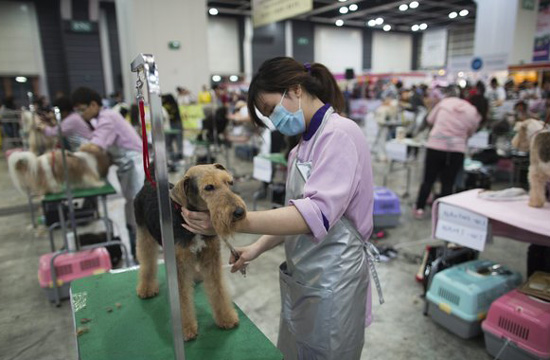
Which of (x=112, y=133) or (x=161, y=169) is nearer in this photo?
(x=161, y=169)

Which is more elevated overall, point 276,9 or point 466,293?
point 276,9

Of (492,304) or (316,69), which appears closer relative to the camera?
(316,69)

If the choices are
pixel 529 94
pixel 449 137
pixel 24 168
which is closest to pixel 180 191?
pixel 24 168

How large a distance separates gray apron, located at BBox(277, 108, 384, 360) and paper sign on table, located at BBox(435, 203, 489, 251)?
1291 mm

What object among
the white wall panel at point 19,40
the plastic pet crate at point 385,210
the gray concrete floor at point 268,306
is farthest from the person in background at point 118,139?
the white wall panel at point 19,40

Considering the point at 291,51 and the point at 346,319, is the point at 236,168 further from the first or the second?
the point at 291,51

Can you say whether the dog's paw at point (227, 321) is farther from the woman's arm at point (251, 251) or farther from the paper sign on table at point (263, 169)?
the paper sign on table at point (263, 169)

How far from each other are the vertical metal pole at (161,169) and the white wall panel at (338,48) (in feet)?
67.2

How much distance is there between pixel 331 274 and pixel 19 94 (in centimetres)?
1718

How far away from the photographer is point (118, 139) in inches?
131

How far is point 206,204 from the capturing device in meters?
1.09

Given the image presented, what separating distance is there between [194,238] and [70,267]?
2348mm

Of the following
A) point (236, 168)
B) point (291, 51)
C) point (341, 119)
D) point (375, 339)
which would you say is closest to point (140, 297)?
point (341, 119)

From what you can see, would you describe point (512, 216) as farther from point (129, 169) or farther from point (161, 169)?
point (129, 169)
